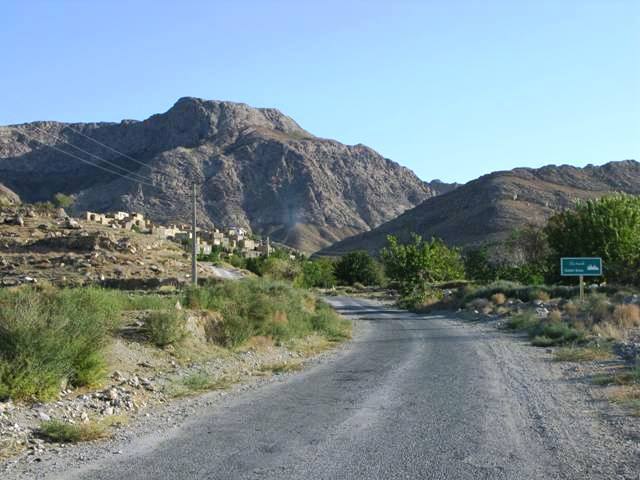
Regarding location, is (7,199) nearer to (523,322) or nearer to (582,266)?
(582,266)

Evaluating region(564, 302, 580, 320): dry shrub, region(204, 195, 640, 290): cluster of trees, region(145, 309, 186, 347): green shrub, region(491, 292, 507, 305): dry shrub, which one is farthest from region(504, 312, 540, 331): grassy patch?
region(145, 309, 186, 347): green shrub

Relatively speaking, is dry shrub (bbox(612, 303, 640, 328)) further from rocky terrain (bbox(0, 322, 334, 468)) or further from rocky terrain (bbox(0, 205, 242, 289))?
rocky terrain (bbox(0, 205, 242, 289))

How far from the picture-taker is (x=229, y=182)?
16662 centimetres

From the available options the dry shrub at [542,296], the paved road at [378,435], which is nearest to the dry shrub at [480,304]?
the dry shrub at [542,296]

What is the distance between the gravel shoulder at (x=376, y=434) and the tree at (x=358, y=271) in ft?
306

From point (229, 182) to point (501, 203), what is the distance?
66968 mm

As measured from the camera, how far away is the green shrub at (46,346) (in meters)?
11.6

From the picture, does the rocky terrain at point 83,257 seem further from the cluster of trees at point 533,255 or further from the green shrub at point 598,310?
the green shrub at point 598,310

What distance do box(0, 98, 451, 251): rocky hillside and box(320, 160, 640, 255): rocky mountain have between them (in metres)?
19.0

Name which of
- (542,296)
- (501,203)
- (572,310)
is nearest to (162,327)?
(572,310)

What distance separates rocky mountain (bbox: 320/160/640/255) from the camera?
120062 millimetres

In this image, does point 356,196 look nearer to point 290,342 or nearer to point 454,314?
point 454,314

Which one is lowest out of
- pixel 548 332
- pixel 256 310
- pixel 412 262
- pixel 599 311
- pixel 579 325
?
pixel 548 332

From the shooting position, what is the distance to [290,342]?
2597 cm
